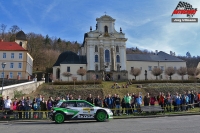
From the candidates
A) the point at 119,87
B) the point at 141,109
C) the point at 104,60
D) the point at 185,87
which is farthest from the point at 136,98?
the point at 104,60

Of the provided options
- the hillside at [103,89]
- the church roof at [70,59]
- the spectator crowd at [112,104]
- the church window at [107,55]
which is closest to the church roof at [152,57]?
the church window at [107,55]

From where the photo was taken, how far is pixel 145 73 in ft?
203

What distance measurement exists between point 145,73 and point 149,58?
5788mm

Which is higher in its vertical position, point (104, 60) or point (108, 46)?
point (108, 46)

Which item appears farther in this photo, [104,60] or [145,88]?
[104,60]

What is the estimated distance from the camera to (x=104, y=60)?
192 ft

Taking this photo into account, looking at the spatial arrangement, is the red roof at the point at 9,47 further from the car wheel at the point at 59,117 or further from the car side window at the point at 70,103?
the car wheel at the point at 59,117

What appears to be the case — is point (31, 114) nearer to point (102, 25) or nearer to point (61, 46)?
point (102, 25)

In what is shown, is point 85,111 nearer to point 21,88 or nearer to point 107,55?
point 21,88

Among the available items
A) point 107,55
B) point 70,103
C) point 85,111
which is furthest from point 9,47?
point 85,111

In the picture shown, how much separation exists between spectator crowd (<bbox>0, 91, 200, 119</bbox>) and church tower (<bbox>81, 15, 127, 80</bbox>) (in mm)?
37032

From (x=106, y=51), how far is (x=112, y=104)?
4182 centimetres

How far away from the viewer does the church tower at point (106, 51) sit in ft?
188

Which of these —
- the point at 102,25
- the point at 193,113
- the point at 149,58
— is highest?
the point at 102,25
